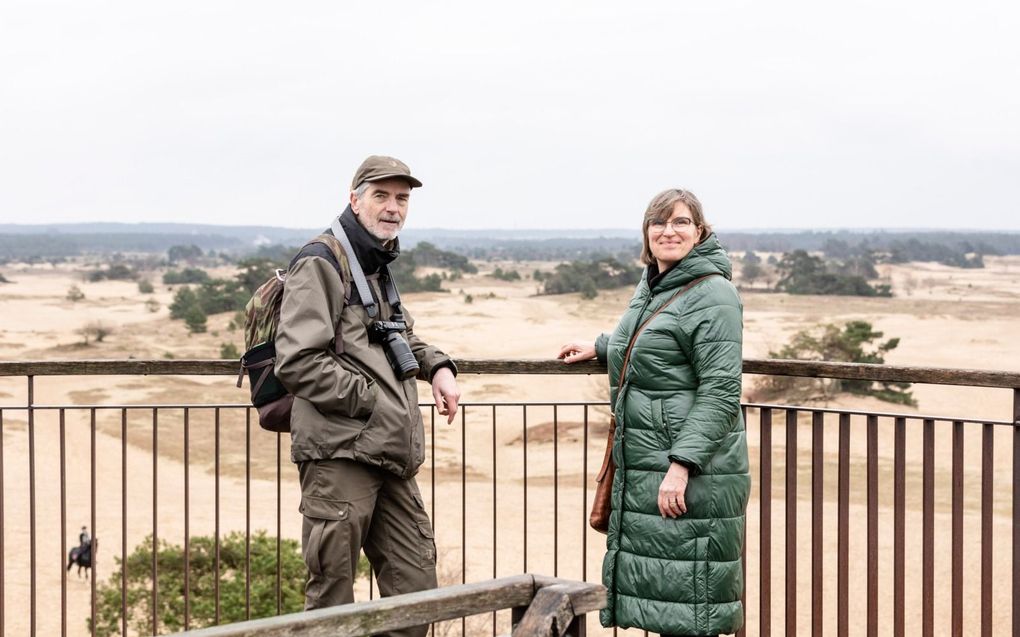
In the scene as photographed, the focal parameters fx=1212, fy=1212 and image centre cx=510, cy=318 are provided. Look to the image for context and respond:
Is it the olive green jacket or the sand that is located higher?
the olive green jacket

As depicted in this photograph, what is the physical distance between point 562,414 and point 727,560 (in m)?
32.4

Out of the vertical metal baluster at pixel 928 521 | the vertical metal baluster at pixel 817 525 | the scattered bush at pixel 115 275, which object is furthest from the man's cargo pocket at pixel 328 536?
the scattered bush at pixel 115 275

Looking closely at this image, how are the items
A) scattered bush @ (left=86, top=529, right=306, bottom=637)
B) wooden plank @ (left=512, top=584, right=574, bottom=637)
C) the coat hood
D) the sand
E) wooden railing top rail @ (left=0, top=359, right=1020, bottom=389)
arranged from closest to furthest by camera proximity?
wooden plank @ (left=512, top=584, right=574, bottom=637) → the coat hood → wooden railing top rail @ (left=0, top=359, right=1020, bottom=389) → scattered bush @ (left=86, top=529, right=306, bottom=637) → the sand

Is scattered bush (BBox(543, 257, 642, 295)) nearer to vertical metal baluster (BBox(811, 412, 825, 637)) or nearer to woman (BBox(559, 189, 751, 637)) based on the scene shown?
vertical metal baluster (BBox(811, 412, 825, 637))

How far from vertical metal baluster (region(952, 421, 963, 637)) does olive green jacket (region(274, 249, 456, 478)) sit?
6.11ft

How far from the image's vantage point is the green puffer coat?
12.2 ft

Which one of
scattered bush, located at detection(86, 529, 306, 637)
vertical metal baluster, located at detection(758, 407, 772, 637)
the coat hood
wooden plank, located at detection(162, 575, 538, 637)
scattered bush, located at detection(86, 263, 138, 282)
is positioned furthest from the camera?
scattered bush, located at detection(86, 263, 138, 282)

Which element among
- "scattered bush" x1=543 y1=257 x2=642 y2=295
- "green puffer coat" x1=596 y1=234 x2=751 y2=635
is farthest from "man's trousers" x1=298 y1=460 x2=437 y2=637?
"scattered bush" x1=543 y1=257 x2=642 y2=295

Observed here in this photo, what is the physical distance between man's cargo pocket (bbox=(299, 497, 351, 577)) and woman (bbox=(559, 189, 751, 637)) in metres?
0.85

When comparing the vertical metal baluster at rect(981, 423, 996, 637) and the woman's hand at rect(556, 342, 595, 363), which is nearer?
the vertical metal baluster at rect(981, 423, 996, 637)

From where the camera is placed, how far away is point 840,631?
14.8ft

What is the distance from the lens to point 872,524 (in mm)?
4453

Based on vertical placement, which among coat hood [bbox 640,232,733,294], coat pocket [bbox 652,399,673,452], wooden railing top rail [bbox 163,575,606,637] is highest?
coat hood [bbox 640,232,733,294]

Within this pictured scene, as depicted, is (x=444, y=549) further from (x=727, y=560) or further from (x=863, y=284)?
(x=863, y=284)
